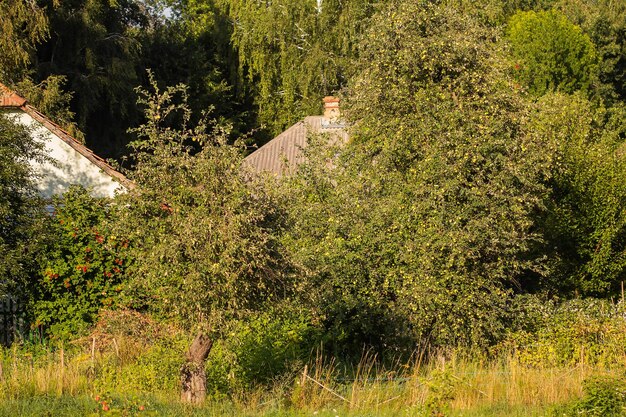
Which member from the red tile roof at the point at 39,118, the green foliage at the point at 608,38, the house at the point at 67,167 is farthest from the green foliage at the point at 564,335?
the green foliage at the point at 608,38

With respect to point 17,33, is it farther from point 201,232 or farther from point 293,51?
point 293,51

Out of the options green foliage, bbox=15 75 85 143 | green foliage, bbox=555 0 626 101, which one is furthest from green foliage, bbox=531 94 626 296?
green foliage, bbox=555 0 626 101

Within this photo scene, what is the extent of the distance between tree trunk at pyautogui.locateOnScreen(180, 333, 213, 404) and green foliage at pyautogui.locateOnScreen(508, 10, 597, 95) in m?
28.9

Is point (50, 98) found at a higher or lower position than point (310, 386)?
higher

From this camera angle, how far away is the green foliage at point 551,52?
128ft

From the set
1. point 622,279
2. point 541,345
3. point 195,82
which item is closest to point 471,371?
point 541,345

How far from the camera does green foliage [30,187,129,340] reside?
1591 centimetres

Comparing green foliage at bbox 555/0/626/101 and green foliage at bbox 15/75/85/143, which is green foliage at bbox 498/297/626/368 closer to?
green foliage at bbox 15/75/85/143

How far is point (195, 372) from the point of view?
442 inches

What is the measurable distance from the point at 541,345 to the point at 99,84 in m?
19.0

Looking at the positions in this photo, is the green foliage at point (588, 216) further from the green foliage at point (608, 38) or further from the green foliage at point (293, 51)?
the green foliage at point (608, 38)

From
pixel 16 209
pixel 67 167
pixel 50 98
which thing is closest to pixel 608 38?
pixel 50 98

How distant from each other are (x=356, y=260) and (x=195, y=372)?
185 inches

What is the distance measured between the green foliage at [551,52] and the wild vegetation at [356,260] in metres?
15.3
